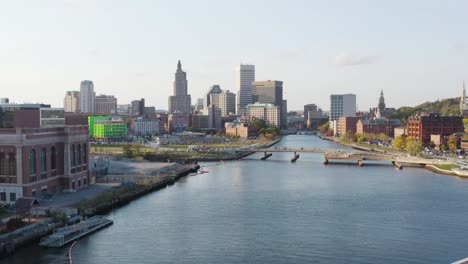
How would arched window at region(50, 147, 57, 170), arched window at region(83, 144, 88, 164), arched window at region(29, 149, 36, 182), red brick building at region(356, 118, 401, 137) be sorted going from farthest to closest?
red brick building at region(356, 118, 401, 137) → arched window at region(83, 144, 88, 164) → arched window at region(50, 147, 57, 170) → arched window at region(29, 149, 36, 182)

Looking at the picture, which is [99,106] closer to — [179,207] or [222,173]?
[222,173]

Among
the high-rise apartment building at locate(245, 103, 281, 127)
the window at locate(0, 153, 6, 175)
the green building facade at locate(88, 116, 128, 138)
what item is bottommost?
the window at locate(0, 153, 6, 175)

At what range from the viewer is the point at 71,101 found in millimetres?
191250

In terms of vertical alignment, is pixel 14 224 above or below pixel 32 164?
below

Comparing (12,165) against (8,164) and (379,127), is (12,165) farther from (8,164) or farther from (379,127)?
(379,127)

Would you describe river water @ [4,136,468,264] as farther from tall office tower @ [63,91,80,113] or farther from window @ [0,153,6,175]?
tall office tower @ [63,91,80,113]

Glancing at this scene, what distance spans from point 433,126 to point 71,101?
13556cm

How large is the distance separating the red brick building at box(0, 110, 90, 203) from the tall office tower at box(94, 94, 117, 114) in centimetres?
15462

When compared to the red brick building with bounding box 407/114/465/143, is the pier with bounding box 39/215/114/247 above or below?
below

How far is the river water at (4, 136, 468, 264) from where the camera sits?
939 inches

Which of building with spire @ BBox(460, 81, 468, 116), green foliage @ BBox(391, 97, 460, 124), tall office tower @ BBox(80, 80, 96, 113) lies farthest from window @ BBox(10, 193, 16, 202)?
tall office tower @ BBox(80, 80, 96, 113)

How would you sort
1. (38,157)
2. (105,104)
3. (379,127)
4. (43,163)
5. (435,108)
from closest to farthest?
(38,157)
(43,163)
(379,127)
(435,108)
(105,104)

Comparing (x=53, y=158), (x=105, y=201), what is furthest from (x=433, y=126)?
(x=53, y=158)

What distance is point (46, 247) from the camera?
984 inches
